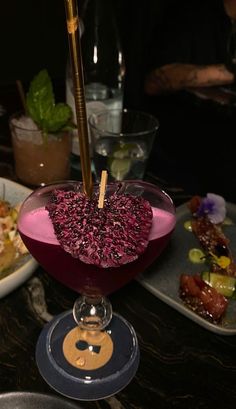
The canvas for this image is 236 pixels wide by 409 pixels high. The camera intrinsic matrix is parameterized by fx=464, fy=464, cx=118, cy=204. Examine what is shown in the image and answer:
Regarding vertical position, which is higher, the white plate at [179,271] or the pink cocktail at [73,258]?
the pink cocktail at [73,258]

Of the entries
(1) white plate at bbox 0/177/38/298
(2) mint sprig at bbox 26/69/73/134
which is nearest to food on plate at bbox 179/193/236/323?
(1) white plate at bbox 0/177/38/298

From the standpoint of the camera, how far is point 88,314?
2.96 feet

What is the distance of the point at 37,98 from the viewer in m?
1.29

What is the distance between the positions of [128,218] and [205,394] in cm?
36

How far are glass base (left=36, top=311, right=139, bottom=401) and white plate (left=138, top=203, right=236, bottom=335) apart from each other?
11 cm

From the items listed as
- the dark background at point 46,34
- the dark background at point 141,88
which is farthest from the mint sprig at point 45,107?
the dark background at point 46,34

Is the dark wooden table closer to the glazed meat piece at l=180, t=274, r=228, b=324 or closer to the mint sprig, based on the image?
the glazed meat piece at l=180, t=274, r=228, b=324

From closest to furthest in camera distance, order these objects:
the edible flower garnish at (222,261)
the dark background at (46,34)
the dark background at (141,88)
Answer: the edible flower garnish at (222,261) < the dark background at (141,88) < the dark background at (46,34)

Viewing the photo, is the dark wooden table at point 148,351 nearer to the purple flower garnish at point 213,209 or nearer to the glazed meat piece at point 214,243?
the glazed meat piece at point 214,243

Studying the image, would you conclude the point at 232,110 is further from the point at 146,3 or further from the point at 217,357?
the point at 217,357

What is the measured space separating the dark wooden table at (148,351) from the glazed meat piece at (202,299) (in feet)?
0.10

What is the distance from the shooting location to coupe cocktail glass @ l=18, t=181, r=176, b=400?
745mm

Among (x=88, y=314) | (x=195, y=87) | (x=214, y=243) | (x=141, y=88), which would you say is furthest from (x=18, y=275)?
(x=141, y=88)

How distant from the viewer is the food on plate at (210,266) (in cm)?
97
